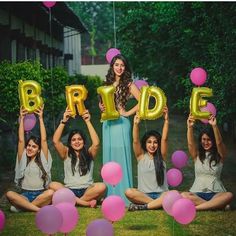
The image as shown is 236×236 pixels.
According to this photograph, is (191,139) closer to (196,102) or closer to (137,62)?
(196,102)

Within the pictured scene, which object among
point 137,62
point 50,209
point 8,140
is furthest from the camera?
point 137,62

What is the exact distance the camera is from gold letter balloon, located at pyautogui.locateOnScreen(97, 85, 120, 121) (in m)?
6.89

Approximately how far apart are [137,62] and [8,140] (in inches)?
Answer: 505

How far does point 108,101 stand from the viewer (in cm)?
693

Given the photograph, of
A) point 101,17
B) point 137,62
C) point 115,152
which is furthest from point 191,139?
point 101,17

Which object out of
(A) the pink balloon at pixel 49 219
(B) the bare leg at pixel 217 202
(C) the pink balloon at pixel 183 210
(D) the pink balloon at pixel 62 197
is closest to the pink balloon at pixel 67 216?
(A) the pink balloon at pixel 49 219

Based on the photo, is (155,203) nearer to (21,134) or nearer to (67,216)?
(21,134)

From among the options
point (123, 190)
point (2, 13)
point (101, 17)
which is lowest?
point (123, 190)

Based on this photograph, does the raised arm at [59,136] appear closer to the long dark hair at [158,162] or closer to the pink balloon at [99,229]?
the long dark hair at [158,162]

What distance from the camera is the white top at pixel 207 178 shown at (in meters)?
7.02

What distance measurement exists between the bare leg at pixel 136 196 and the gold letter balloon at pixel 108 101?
0.94 m

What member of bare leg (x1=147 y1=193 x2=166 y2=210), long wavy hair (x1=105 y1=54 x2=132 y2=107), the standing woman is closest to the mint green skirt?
the standing woman

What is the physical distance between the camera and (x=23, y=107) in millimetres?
6969

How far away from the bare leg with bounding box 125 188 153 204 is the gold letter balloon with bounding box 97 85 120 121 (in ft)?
3.09
